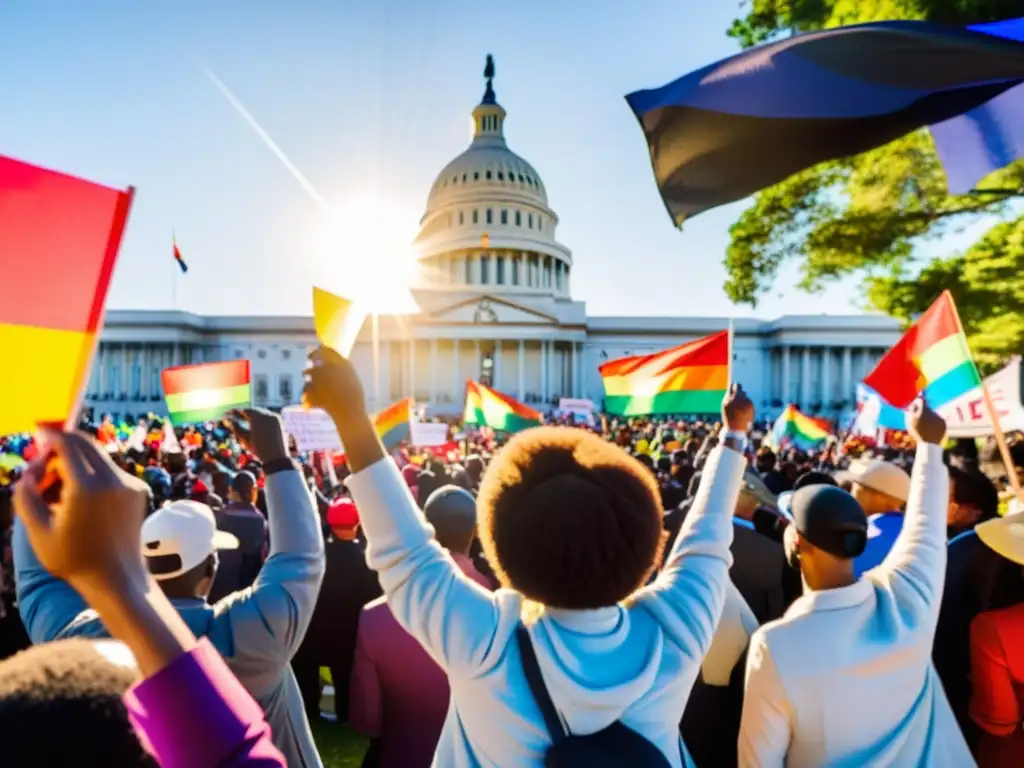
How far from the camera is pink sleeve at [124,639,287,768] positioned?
0.96 m

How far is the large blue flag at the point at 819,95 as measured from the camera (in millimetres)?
2863

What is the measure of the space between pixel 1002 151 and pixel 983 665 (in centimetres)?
239

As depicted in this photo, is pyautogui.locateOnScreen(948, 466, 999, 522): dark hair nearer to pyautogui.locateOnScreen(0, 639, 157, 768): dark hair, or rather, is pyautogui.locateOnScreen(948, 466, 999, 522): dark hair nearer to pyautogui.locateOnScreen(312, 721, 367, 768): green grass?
pyautogui.locateOnScreen(312, 721, 367, 768): green grass

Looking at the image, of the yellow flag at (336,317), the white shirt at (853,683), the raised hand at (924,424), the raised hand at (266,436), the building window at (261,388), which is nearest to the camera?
the white shirt at (853,683)

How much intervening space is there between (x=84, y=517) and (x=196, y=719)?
0.99ft

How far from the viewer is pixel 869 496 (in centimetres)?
368

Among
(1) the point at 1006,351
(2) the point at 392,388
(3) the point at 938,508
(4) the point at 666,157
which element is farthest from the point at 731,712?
(2) the point at 392,388

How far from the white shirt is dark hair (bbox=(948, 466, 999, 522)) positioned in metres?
2.18

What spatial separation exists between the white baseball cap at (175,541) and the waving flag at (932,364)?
159 inches

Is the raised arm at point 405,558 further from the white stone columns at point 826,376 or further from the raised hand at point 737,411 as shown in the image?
the white stone columns at point 826,376

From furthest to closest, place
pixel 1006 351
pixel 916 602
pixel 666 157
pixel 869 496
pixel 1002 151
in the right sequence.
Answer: pixel 1006 351, pixel 869 496, pixel 1002 151, pixel 666 157, pixel 916 602

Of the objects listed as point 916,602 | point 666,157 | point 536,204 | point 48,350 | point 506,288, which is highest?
point 536,204

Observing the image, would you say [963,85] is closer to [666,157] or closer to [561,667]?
[666,157]

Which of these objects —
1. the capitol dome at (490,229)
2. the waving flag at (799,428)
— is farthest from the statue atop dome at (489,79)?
the waving flag at (799,428)
